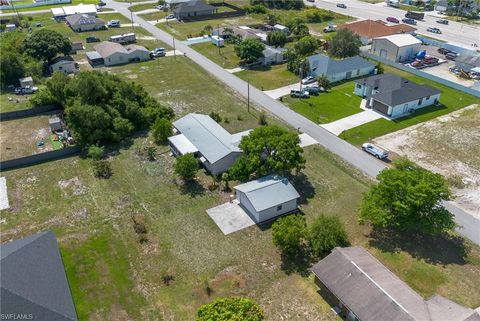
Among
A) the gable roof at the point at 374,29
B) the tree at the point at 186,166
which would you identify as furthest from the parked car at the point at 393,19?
the tree at the point at 186,166

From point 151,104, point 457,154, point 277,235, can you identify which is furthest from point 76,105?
point 457,154

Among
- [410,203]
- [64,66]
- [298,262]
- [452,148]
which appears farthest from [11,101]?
[452,148]

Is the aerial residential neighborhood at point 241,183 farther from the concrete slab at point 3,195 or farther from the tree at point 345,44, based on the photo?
the concrete slab at point 3,195

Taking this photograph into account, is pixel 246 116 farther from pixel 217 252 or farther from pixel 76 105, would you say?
pixel 217 252

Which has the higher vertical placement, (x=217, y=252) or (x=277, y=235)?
(x=277, y=235)

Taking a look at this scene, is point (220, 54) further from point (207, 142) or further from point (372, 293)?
point (372, 293)
